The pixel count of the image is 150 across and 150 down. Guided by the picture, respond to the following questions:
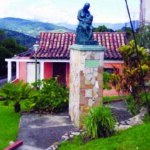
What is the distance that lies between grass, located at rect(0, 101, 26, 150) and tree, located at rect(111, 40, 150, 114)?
12.5ft

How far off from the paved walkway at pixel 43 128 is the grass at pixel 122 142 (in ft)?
4.80

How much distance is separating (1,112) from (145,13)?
1468cm

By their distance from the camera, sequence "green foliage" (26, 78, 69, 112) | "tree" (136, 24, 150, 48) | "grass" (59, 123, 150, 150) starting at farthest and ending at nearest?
"tree" (136, 24, 150, 48) < "green foliage" (26, 78, 69, 112) < "grass" (59, 123, 150, 150)

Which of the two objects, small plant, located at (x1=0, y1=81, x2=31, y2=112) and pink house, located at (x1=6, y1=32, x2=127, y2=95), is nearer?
small plant, located at (x1=0, y1=81, x2=31, y2=112)

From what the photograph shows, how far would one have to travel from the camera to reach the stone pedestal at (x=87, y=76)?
1217 centimetres

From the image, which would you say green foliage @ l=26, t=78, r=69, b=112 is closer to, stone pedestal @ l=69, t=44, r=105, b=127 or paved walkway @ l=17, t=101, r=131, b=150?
paved walkway @ l=17, t=101, r=131, b=150

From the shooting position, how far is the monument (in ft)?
40.0

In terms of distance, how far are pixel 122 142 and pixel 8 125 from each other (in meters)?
5.83

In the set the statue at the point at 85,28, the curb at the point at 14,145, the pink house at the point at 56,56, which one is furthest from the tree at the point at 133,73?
the pink house at the point at 56,56

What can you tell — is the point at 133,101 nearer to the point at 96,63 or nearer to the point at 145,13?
the point at 96,63

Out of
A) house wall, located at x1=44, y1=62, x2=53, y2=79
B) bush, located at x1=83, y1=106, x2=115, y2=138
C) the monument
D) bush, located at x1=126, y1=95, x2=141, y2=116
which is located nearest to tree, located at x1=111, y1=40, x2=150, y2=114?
bush, located at x1=126, y1=95, x2=141, y2=116

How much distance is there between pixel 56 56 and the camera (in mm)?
21234

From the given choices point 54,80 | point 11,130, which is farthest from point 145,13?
point 11,130

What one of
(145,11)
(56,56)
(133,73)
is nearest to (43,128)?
(133,73)
